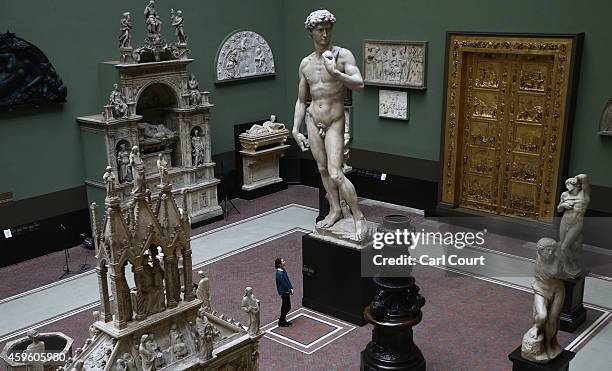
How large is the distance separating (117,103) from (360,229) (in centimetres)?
512

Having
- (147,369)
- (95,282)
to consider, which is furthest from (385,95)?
(147,369)

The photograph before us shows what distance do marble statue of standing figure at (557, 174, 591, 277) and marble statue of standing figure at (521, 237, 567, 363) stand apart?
6.30 feet

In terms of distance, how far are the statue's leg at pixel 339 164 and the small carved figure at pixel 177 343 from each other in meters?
4.05

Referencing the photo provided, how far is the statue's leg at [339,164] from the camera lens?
29.7 ft

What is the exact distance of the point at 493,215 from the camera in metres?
12.8

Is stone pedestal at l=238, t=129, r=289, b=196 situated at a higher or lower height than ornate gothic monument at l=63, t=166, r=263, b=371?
lower

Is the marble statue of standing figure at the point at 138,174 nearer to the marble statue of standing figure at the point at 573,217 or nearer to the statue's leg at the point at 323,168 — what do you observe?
the statue's leg at the point at 323,168

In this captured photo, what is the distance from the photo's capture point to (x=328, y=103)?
9.00 meters

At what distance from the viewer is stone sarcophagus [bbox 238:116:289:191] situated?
1447 cm

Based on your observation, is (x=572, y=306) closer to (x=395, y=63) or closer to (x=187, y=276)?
(x=187, y=276)

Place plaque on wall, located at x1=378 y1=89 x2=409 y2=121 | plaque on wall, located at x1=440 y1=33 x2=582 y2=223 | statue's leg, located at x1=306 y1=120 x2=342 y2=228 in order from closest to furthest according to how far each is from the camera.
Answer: statue's leg, located at x1=306 y1=120 x2=342 y2=228 → plaque on wall, located at x1=440 y1=33 x2=582 y2=223 → plaque on wall, located at x1=378 y1=89 x2=409 y2=121

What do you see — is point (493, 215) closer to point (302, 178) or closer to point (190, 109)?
point (302, 178)

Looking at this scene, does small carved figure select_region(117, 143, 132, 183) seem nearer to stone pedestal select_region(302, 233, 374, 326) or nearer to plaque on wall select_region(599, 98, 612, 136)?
stone pedestal select_region(302, 233, 374, 326)

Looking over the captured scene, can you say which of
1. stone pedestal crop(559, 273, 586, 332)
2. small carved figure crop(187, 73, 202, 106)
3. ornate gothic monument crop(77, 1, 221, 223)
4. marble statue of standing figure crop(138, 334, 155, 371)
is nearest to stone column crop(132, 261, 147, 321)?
marble statue of standing figure crop(138, 334, 155, 371)
